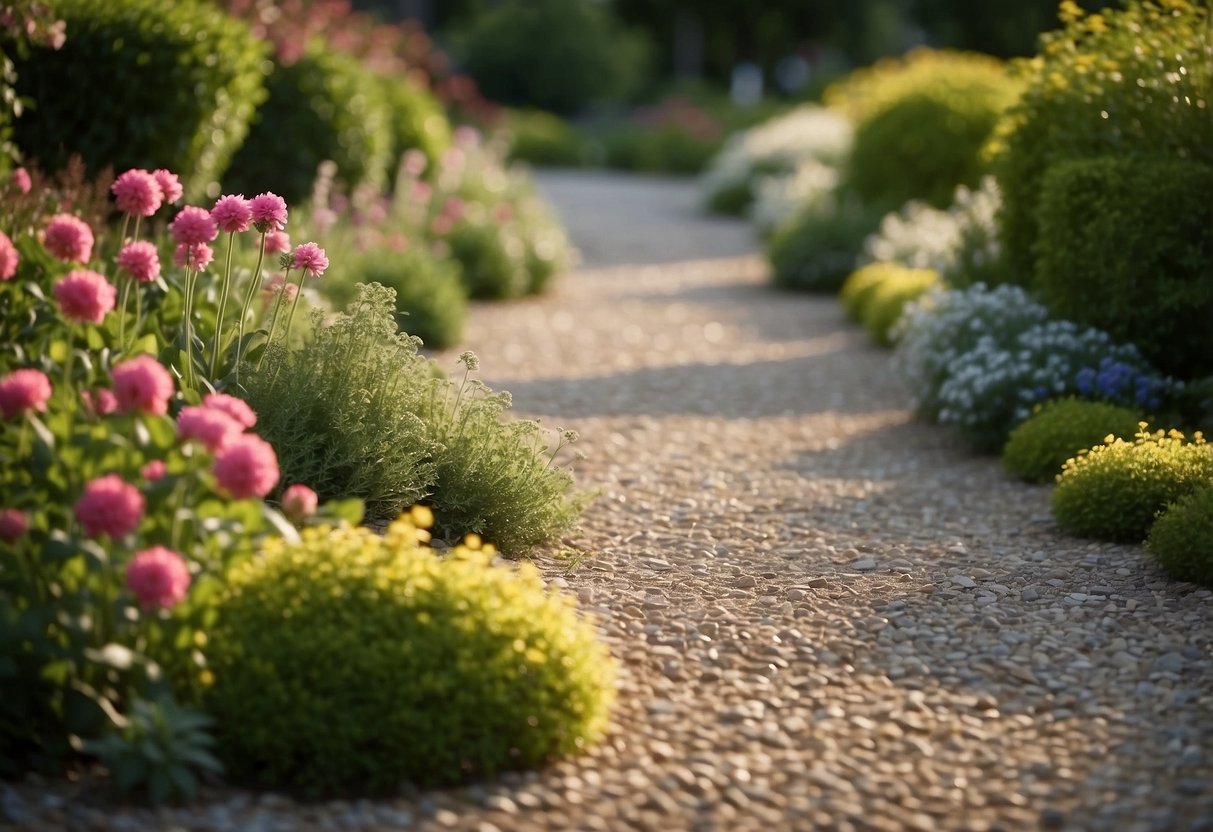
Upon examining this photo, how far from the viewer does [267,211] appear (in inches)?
151

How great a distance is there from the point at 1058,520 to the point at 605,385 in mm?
3125

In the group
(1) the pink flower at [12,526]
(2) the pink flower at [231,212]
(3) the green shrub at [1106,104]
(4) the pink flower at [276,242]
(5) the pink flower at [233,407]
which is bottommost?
(1) the pink flower at [12,526]

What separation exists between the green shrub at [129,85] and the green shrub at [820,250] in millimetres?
5907

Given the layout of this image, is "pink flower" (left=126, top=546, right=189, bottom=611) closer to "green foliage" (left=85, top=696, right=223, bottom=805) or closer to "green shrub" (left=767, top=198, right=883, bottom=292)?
"green foliage" (left=85, top=696, right=223, bottom=805)

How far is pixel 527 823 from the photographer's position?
9.46ft

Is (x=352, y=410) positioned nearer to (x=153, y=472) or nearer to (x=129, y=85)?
(x=153, y=472)

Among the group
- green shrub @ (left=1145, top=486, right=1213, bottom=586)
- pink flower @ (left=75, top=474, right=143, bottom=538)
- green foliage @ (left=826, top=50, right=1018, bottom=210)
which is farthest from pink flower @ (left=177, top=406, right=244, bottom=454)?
green foliage @ (left=826, top=50, right=1018, bottom=210)

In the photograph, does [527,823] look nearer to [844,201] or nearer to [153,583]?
[153,583]

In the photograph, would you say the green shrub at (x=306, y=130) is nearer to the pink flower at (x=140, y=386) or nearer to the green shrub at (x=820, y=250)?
the green shrub at (x=820, y=250)

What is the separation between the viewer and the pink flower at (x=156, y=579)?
274cm

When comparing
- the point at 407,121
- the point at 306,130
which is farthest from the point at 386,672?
the point at 407,121

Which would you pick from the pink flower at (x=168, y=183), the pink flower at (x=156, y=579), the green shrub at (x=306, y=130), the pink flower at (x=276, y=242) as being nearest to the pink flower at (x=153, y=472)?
the pink flower at (x=156, y=579)

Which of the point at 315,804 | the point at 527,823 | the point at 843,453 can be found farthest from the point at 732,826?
the point at 843,453

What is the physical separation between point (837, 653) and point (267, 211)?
1.98 metres
